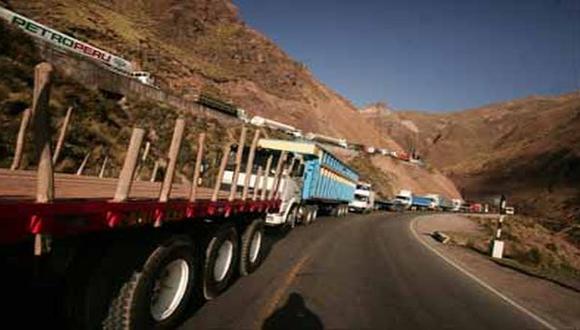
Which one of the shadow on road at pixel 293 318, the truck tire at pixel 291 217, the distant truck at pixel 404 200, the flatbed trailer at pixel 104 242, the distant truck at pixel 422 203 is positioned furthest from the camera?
the distant truck at pixel 422 203

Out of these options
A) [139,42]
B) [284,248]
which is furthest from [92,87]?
[139,42]

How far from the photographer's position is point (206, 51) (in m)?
79.5

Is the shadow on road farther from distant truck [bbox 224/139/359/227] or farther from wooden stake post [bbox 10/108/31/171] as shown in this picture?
distant truck [bbox 224/139/359/227]

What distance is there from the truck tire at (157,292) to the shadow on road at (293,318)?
1.25 metres

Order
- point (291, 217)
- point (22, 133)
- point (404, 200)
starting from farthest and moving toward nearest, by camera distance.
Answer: point (404, 200), point (291, 217), point (22, 133)

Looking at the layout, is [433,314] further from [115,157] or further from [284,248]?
[115,157]

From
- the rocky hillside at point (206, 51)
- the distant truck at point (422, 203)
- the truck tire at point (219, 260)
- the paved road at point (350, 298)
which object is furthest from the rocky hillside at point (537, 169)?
the truck tire at point (219, 260)

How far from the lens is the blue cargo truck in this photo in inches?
582

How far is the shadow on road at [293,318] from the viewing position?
6.02 m

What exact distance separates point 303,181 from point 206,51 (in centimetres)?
6717

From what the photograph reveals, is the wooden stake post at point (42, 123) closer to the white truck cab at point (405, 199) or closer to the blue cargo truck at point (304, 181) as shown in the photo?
the blue cargo truck at point (304, 181)

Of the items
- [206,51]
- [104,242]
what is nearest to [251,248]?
[104,242]

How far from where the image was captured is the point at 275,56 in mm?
91500

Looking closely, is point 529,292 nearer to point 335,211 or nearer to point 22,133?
point 22,133
